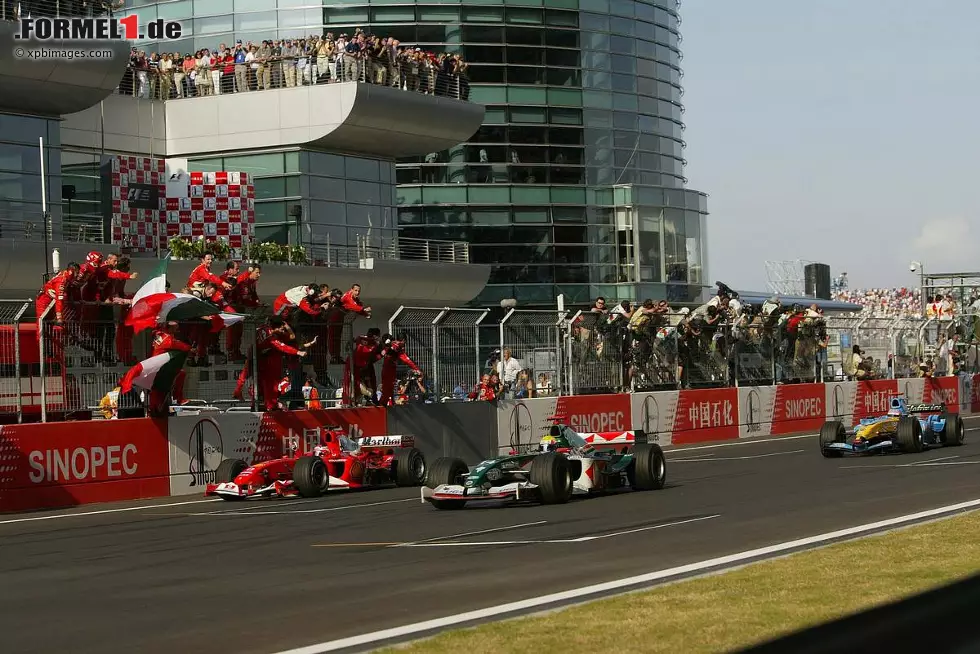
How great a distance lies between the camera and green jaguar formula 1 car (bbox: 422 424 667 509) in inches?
653

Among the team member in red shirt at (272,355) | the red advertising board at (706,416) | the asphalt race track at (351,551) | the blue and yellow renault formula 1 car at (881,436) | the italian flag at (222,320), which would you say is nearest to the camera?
the asphalt race track at (351,551)

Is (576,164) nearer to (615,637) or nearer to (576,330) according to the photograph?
(576,330)

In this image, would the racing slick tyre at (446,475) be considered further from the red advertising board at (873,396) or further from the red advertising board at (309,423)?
the red advertising board at (873,396)

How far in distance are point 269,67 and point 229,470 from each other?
27.5 metres

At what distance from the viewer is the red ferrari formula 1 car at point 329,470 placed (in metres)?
18.9

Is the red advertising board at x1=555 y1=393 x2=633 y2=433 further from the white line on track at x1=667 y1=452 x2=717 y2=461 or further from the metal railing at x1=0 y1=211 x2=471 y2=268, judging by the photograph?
the metal railing at x1=0 y1=211 x2=471 y2=268

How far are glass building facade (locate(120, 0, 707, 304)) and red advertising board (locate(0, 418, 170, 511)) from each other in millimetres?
39148

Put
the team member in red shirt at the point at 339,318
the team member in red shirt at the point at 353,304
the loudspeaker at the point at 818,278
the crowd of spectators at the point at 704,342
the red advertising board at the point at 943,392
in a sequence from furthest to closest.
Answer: the loudspeaker at the point at 818,278, the red advertising board at the point at 943,392, the crowd of spectators at the point at 704,342, the team member in red shirt at the point at 339,318, the team member in red shirt at the point at 353,304

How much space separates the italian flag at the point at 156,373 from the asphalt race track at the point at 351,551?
69.9 inches

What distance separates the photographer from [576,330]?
2880 centimetres

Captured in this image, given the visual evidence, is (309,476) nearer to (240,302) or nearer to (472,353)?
(240,302)

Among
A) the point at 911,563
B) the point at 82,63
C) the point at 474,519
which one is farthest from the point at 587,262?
the point at 911,563

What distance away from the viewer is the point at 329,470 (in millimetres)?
19766

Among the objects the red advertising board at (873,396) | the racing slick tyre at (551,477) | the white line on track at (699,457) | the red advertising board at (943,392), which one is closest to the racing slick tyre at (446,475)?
the racing slick tyre at (551,477)
